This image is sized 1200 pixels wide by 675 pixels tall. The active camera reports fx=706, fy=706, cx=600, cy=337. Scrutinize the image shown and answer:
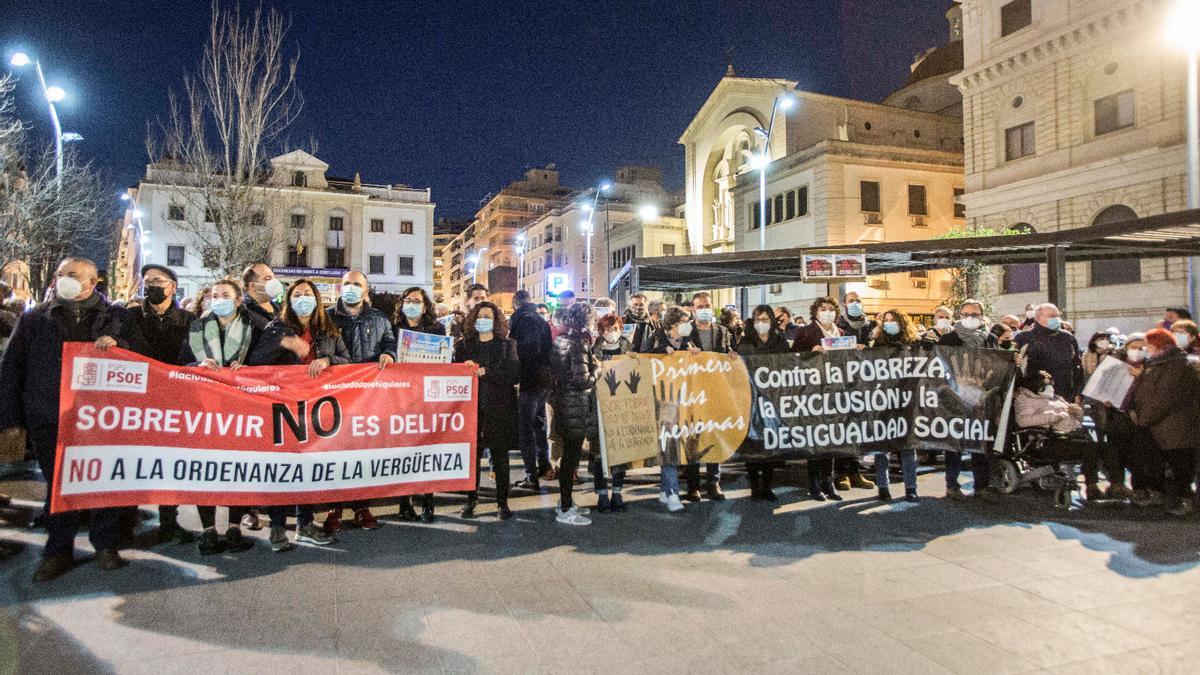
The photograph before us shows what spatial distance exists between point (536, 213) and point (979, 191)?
71.9m

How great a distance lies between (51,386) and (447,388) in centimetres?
289

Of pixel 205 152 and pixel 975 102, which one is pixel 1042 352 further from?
pixel 975 102

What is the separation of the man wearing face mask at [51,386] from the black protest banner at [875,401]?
555 cm

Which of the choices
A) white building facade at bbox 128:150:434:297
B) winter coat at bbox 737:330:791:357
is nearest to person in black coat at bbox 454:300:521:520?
winter coat at bbox 737:330:791:357

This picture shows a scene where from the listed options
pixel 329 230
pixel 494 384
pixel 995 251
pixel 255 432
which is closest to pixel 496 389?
pixel 494 384

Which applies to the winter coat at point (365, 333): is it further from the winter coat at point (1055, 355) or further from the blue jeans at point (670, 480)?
the winter coat at point (1055, 355)

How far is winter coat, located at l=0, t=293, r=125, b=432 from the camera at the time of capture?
5035mm

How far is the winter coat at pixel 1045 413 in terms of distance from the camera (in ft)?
23.2

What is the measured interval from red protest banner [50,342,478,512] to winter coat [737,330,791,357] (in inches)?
118

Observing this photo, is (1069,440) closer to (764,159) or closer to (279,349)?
(279,349)

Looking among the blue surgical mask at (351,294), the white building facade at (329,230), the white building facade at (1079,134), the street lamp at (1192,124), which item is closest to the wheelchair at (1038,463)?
the blue surgical mask at (351,294)

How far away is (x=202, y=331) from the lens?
571cm

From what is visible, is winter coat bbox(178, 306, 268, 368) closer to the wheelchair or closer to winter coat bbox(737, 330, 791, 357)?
winter coat bbox(737, 330, 791, 357)

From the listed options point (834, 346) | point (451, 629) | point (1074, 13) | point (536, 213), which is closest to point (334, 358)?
point (451, 629)
